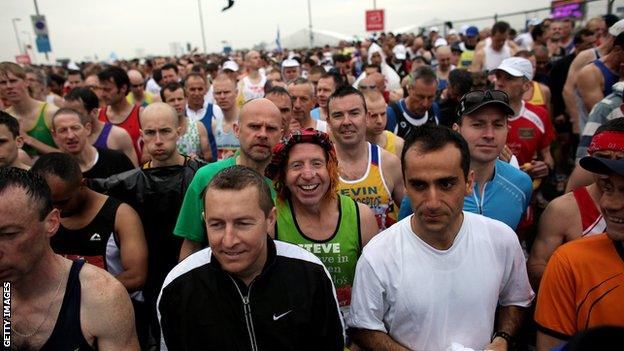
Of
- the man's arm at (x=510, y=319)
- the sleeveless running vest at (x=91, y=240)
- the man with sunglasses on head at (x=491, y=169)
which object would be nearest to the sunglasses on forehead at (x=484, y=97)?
the man with sunglasses on head at (x=491, y=169)

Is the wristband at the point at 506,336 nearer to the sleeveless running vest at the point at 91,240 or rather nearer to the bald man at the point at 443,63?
the sleeveless running vest at the point at 91,240

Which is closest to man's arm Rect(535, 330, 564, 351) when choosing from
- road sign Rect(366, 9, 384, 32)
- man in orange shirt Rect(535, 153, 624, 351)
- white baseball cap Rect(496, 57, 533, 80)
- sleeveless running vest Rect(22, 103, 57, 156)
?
man in orange shirt Rect(535, 153, 624, 351)

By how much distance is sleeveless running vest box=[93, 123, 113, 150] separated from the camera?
15.5ft

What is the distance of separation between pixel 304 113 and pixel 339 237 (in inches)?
128

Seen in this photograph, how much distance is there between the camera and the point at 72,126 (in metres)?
4.04

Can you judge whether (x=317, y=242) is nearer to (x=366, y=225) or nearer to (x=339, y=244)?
(x=339, y=244)

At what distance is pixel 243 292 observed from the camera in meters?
2.06

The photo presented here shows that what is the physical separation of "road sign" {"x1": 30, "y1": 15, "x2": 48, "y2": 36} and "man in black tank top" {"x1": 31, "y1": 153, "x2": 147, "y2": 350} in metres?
17.7

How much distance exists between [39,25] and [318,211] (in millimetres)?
18934

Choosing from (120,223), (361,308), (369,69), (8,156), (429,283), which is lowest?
(361,308)

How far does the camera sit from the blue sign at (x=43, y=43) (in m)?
16.9

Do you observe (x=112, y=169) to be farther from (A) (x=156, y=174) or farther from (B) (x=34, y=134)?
(B) (x=34, y=134)

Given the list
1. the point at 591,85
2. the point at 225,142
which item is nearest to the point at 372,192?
the point at 225,142

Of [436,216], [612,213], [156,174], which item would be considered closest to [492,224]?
[436,216]
